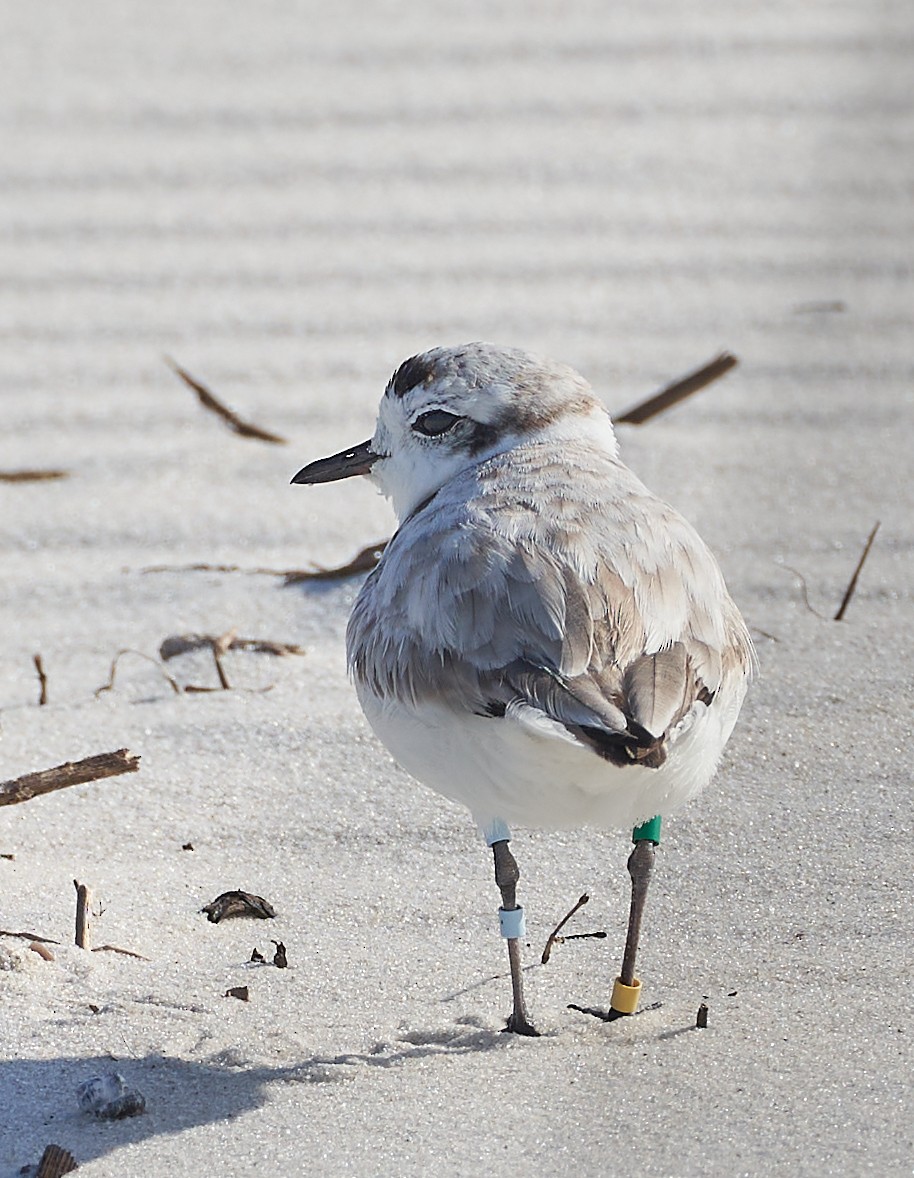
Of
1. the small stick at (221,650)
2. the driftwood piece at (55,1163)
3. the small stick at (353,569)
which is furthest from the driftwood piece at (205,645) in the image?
the driftwood piece at (55,1163)

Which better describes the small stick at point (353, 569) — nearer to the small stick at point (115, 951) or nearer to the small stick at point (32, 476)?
the small stick at point (32, 476)

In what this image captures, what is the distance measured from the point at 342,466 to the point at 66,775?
31.6 inches

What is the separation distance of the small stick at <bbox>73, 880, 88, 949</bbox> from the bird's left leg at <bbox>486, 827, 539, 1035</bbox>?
662 mm

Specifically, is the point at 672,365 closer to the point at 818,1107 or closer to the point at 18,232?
the point at 18,232

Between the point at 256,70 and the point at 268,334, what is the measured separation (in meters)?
2.07

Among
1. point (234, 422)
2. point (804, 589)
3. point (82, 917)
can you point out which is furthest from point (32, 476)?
point (82, 917)

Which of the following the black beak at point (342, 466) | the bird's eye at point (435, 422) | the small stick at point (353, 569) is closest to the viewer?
the bird's eye at point (435, 422)

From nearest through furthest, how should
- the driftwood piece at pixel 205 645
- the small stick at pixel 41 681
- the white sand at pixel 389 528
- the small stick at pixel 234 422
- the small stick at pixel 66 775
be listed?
the white sand at pixel 389 528 → the small stick at pixel 66 775 → the small stick at pixel 41 681 → the driftwood piece at pixel 205 645 → the small stick at pixel 234 422

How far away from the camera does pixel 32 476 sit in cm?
475

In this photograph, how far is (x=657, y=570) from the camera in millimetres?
2576

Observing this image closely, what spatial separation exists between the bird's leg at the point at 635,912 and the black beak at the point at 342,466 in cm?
95

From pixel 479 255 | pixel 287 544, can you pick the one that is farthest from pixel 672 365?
pixel 287 544

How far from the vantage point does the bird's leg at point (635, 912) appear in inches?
102

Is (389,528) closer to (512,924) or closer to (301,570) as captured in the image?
(301,570)
